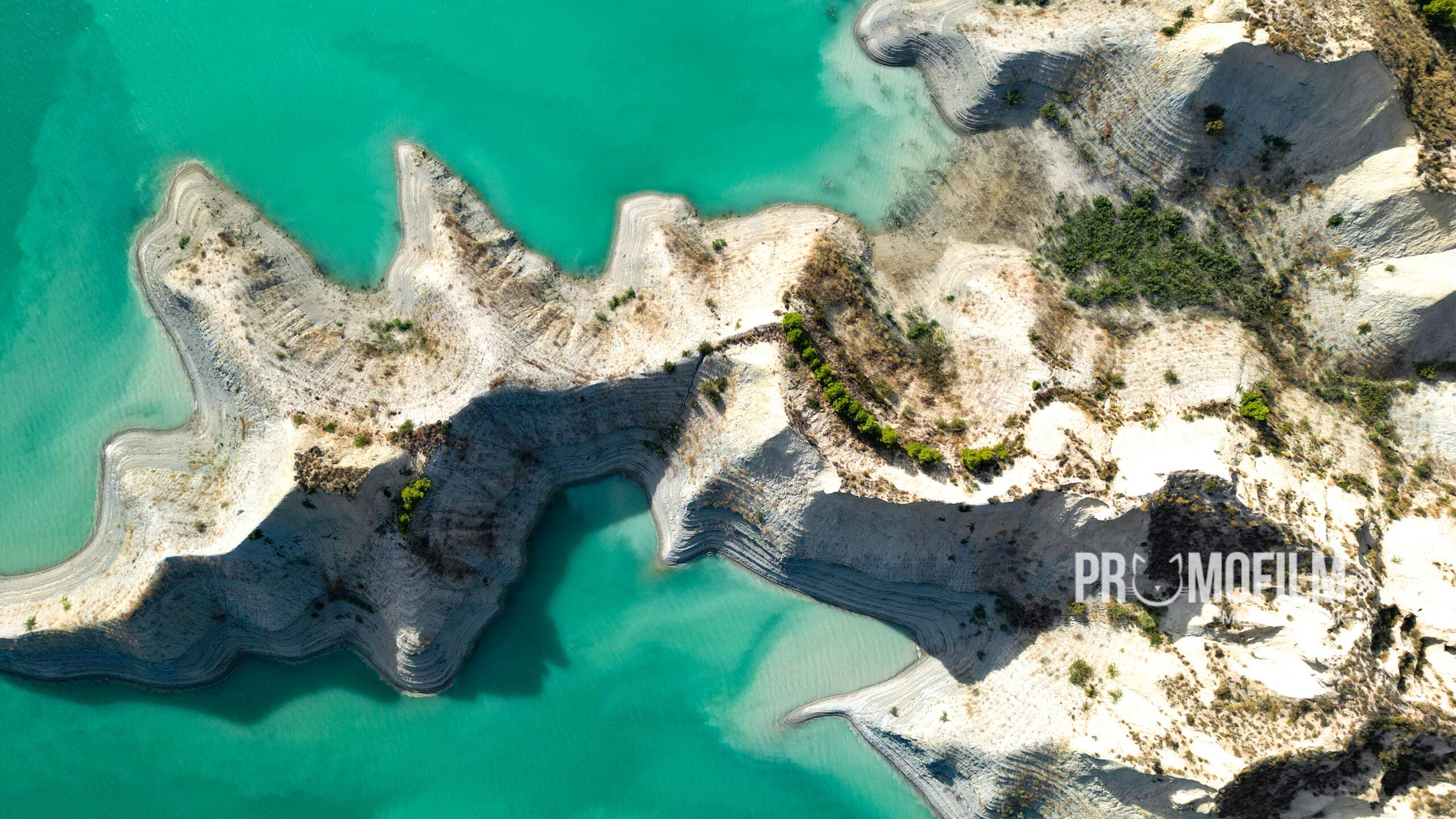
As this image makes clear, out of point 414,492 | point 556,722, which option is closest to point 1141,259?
point 414,492

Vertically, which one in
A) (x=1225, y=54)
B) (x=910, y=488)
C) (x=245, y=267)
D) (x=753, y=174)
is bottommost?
(x=910, y=488)

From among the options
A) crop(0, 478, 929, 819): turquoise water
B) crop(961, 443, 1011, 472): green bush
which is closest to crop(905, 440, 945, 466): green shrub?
crop(961, 443, 1011, 472): green bush

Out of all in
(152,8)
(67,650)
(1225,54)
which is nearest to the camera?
(1225,54)

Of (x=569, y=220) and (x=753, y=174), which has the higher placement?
(x=753, y=174)

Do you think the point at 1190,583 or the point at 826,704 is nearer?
the point at 1190,583

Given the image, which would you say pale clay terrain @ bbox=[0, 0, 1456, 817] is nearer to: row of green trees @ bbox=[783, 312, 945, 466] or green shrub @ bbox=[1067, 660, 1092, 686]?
green shrub @ bbox=[1067, 660, 1092, 686]

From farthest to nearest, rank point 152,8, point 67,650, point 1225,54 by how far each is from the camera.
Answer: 1. point 152,8
2. point 67,650
3. point 1225,54

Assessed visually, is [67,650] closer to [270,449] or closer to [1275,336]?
[270,449]

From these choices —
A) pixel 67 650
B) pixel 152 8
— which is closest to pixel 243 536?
pixel 67 650
